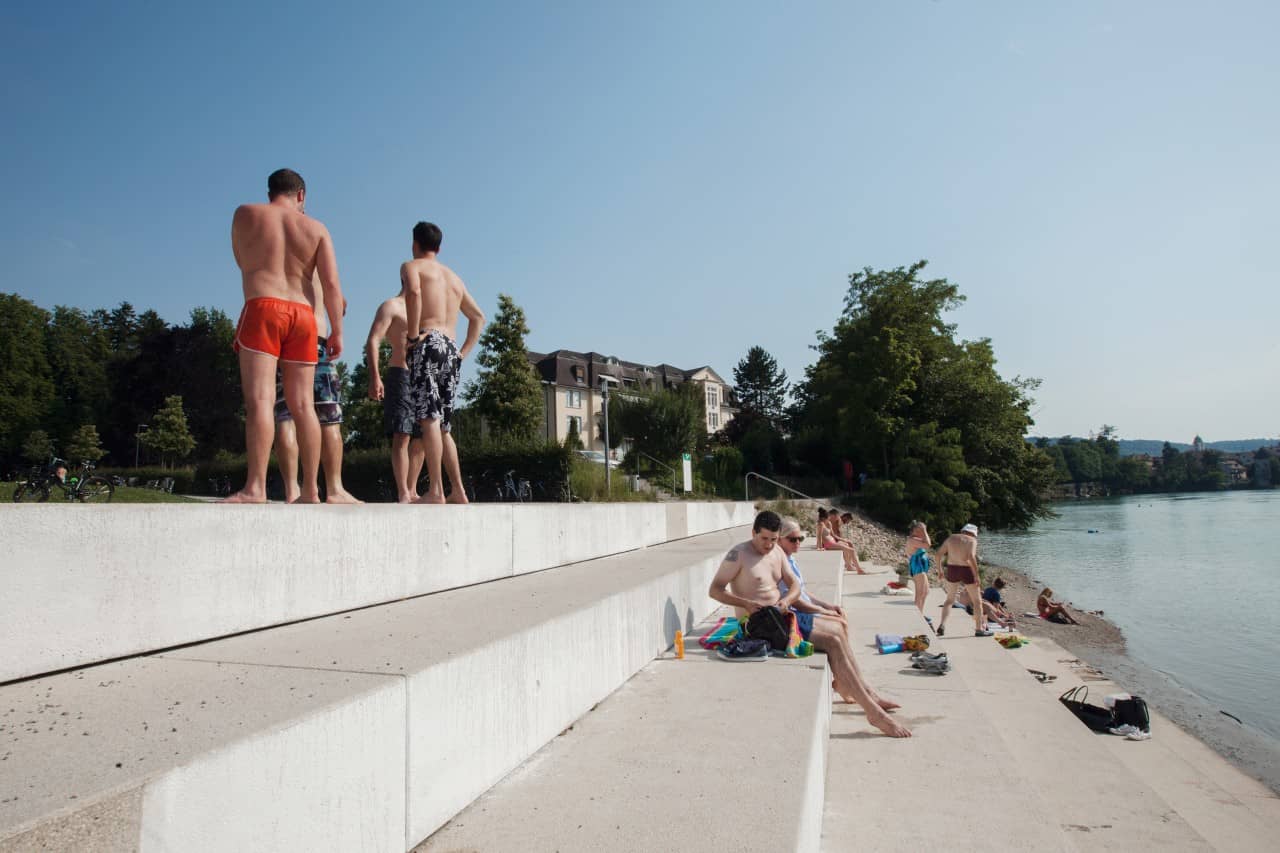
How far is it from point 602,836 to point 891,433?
1626 inches

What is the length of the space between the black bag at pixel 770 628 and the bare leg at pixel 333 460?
9.32 feet

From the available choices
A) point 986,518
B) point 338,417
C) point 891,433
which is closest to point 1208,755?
point 338,417

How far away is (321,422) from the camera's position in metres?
5.14

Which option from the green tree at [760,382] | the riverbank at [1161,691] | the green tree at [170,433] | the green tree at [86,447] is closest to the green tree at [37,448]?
the green tree at [86,447]

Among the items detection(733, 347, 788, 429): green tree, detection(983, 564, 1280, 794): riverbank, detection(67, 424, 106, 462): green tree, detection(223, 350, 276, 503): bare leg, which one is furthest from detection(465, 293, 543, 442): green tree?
detection(733, 347, 788, 429): green tree

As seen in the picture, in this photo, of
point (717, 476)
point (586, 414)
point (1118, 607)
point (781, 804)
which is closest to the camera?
point (781, 804)

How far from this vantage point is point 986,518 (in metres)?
42.8

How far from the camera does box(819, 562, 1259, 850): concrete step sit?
3.85 metres

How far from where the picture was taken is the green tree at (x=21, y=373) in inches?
1631

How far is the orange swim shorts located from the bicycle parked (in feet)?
37.8

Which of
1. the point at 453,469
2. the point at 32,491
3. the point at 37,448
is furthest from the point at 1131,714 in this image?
the point at 37,448

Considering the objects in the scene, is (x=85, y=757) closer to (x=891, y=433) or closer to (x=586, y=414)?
(x=891, y=433)

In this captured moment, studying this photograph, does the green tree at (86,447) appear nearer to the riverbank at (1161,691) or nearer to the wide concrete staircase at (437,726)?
the wide concrete staircase at (437,726)

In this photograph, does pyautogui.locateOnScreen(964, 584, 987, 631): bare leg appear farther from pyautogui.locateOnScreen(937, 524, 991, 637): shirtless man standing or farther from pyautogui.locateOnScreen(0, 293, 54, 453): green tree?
pyautogui.locateOnScreen(0, 293, 54, 453): green tree
